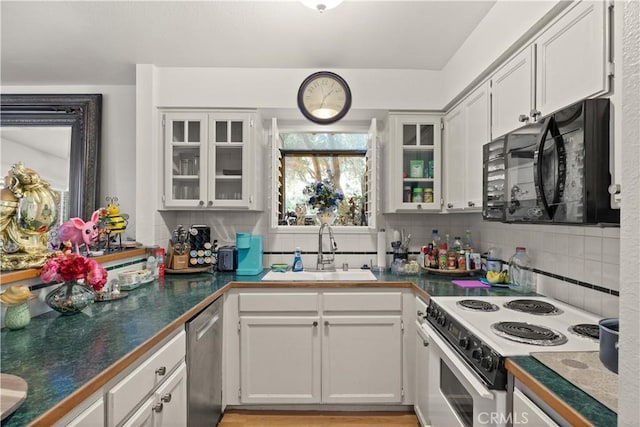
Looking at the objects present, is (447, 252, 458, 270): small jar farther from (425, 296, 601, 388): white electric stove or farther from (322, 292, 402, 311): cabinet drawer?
(425, 296, 601, 388): white electric stove

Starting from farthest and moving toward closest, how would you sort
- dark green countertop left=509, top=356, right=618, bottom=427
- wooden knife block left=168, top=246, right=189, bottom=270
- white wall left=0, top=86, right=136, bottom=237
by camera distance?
white wall left=0, top=86, right=136, bottom=237 < wooden knife block left=168, top=246, right=189, bottom=270 < dark green countertop left=509, top=356, right=618, bottom=427

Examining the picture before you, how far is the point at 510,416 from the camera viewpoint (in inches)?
40.5

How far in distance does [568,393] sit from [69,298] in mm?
1840

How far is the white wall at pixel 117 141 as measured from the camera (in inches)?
113

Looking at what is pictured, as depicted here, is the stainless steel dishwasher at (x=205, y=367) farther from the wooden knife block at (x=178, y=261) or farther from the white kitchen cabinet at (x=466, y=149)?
the white kitchen cabinet at (x=466, y=149)

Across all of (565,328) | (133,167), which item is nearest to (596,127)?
(565,328)

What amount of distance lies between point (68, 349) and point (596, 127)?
6.14 feet

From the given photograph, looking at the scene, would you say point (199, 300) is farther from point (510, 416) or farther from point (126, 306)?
point (510, 416)

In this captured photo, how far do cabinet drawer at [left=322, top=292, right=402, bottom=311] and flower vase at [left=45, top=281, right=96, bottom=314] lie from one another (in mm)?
1324

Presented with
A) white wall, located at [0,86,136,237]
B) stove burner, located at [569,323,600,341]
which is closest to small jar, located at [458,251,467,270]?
stove burner, located at [569,323,600,341]

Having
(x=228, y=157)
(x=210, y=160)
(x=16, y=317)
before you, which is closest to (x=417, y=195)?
(x=228, y=157)

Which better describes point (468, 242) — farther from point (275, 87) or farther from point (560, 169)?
point (275, 87)

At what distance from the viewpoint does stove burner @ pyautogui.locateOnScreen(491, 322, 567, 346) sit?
1.14 metres

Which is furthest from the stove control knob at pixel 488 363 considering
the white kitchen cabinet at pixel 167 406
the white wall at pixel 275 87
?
the white wall at pixel 275 87
